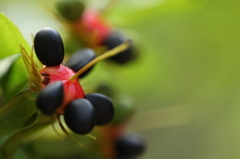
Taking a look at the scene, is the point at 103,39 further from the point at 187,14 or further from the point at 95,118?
the point at 187,14

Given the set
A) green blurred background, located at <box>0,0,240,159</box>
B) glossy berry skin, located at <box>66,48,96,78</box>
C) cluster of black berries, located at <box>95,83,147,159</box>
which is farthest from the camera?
green blurred background, located at <box>0,0,240,159</box>

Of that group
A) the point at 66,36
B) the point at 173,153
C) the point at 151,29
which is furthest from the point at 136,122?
the point at 173,153

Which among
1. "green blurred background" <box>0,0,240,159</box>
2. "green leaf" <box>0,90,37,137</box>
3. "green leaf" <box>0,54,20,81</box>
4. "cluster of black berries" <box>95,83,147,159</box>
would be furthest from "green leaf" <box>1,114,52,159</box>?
"green blurred background" <box>0,0,240,159</box>

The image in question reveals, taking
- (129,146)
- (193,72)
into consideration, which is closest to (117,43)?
(129,146)

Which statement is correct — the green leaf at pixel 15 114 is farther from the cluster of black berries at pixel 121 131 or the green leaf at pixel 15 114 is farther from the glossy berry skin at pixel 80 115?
the cluster of black berries at pixel 121 131

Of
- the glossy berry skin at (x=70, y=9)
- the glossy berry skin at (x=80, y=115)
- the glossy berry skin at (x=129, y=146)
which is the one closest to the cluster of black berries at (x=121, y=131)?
the glossy berry skin at (x=129, y=146)

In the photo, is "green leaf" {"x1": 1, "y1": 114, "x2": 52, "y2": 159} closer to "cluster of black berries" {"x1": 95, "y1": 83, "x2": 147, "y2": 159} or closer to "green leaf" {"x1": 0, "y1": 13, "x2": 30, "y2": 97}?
"green leaf" {"x1": 0, "y1": 13, "x2": 30, "y2": 97}

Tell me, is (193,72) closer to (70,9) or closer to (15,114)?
(70,9)
